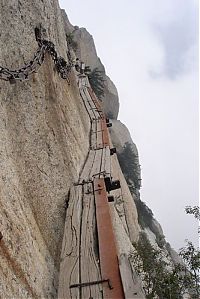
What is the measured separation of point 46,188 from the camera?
7562mm

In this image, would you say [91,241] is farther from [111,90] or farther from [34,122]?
[111,90]

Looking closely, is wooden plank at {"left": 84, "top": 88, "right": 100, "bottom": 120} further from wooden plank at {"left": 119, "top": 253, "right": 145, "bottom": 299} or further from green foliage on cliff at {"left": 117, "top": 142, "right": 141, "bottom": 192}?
green foliage on cliff at {"left": 117, "top": 142, "right": 141, "bottom": 192}

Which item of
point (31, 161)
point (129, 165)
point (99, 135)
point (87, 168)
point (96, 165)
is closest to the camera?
point (31, 161)

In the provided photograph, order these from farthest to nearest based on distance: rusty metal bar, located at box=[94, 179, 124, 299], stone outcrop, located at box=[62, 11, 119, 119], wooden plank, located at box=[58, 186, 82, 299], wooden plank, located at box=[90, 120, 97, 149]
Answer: stone outcrop, located at box=[62, 11, 119, 119]
wooden plank, located at box=[90, 120, 97, 149]
wooden plank, located at box=[58, 186, 82, 299]
rusty metal bar, located at box=[94, 179, 124, 299]

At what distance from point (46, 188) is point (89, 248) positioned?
182 cm

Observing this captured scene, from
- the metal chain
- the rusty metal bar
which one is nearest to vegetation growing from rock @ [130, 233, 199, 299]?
the rusty metal bar

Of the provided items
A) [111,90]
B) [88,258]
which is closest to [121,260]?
[88,258]

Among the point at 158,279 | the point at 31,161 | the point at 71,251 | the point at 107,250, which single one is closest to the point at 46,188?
the point at 31,161

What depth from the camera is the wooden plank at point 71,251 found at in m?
5.48

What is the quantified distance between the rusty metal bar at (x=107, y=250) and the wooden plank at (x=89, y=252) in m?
0.10

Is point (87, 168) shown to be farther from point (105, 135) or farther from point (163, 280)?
point (105, 135)

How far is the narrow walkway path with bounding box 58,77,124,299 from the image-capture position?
5.36 m

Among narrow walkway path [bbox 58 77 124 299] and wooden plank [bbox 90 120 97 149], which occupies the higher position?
wooden plank [bbox 90 120 97 149]

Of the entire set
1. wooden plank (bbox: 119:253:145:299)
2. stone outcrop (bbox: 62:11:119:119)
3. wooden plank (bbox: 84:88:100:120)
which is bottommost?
wooden plank (bbox: 119:253:145:299)
